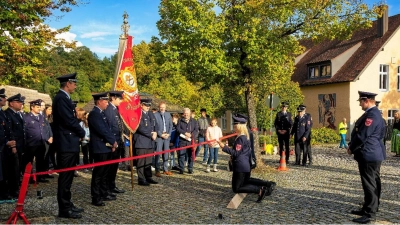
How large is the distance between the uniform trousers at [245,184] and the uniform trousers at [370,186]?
209cm

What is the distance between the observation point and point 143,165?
423 inches

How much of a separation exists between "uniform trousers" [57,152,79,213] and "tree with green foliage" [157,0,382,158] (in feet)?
17.5

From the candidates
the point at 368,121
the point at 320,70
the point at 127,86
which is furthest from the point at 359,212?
the point at 320,70

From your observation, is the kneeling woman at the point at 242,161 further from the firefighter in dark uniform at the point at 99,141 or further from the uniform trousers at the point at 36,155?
the uniform trousers at the point at 36,155

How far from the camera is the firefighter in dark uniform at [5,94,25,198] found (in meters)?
8.84

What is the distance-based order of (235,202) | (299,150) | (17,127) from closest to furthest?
1. (235,202)
2. (17,127)
3. (299,150)

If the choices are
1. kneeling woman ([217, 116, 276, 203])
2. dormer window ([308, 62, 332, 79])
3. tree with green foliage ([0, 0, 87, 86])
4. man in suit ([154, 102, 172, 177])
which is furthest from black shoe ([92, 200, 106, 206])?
dormer window ([308, 62, 332, 79])

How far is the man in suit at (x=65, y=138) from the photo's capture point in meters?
7.20

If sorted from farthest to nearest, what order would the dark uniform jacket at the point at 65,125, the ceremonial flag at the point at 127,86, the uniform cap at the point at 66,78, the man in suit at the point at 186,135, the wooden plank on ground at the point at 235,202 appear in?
the man in suit at the point at 186,135 < the ceremonial flag at the point at 127,86 < the wooden plank on ground at the point at 235,202 < the uniform cap at the point at 66,78 < the dark uniform jacket at the point at 65,125

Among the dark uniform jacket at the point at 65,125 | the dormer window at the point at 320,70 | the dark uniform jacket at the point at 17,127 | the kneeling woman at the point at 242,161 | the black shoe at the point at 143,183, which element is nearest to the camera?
the dark uniform jacket at the point at 65,125

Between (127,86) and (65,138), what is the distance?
3352 millimetres

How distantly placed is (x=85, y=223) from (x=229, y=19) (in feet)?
25.7

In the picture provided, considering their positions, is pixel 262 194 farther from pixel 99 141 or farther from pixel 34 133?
pixel 34 133

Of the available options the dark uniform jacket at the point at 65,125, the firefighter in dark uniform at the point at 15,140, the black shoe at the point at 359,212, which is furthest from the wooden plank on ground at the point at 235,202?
the firefighter in dark uniform at the point at 15,140
